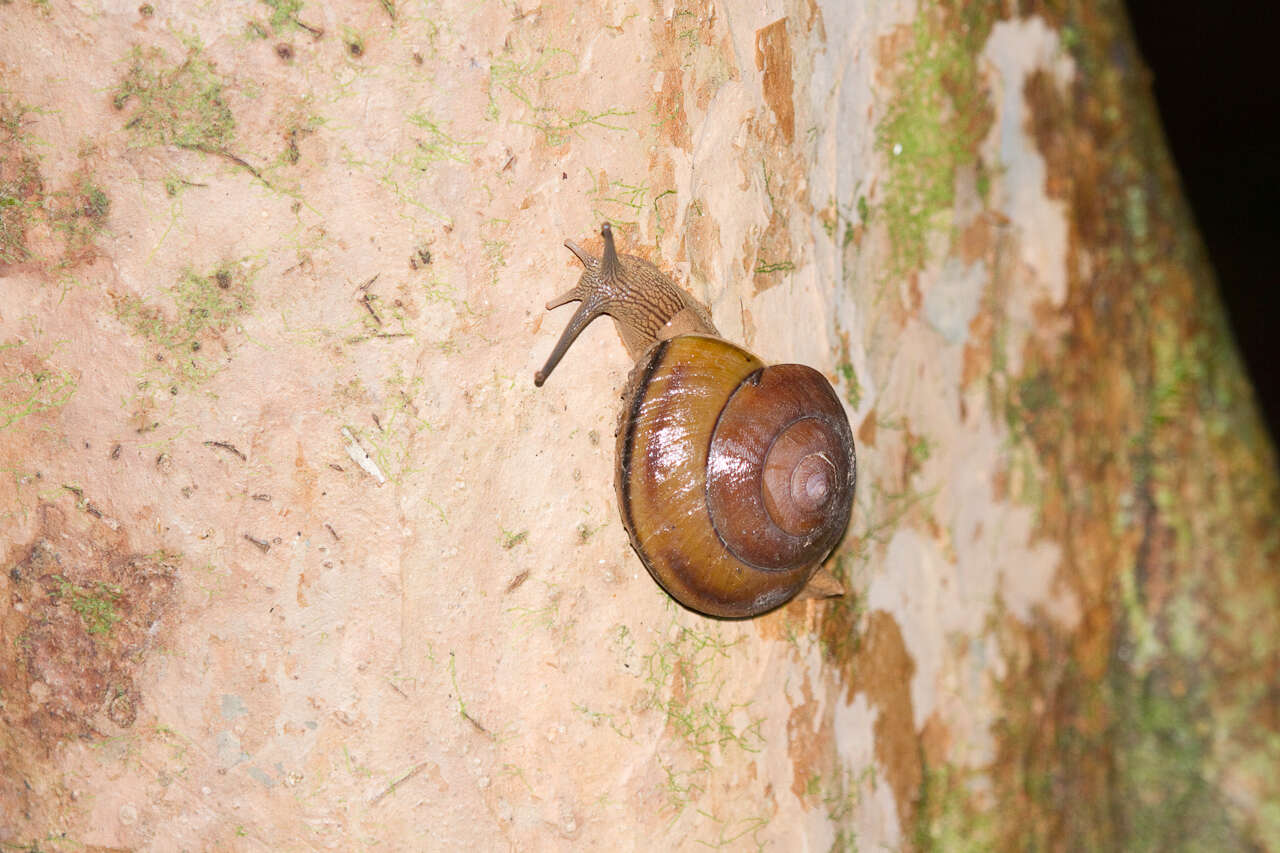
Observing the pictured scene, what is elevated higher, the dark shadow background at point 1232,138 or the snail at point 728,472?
the dark shadow background at point 1232,138

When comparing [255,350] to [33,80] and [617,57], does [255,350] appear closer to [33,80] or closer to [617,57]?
[33,80]

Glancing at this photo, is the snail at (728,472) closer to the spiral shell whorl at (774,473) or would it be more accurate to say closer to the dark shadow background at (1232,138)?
the spiral shell whorl at (774,473)

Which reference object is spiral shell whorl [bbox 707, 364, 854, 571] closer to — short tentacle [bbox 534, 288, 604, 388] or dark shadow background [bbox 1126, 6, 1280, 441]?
short tentacle [bbox 534, 288, 604, 388]

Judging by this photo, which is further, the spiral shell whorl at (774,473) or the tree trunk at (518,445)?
the spiral shell whorl at (774,473)

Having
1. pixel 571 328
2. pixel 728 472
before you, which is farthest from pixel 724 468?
pixel 571 328

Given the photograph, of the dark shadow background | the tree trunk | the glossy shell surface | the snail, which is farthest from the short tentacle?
the dark shadow background

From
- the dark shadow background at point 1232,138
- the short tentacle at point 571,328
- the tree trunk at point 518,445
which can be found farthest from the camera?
the short tentacle at point 571,328

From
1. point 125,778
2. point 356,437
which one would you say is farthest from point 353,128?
point 125,778

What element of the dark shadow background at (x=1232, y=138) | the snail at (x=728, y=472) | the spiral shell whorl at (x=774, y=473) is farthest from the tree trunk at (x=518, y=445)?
the spiral shell whorl at (x=774, y=473)
